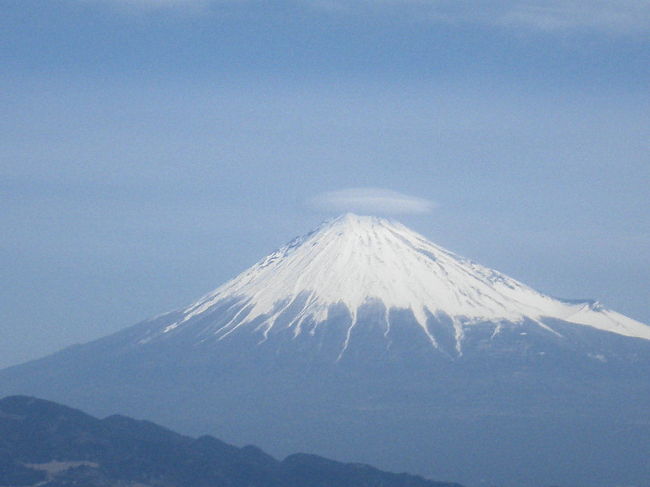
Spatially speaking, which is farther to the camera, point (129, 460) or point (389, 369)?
point (389, 369)

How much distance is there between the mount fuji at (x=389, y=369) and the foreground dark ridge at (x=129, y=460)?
2070 cm

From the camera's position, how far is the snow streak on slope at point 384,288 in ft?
430

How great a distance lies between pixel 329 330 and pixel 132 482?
5550cm

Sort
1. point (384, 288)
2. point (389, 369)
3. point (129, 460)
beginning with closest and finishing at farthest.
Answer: point (129, 460), point (389, 369), point (384, 288)

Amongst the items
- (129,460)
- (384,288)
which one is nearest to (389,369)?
(384,288)

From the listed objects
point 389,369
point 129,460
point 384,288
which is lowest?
point 129,460

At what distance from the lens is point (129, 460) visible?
7369 centimetres

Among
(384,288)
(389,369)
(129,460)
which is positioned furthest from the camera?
(384,288)

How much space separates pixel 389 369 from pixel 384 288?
15.8m

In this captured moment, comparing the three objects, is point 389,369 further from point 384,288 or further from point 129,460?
point 129,460

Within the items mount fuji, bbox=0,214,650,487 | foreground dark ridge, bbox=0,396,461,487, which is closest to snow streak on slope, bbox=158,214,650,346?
mount fuji, bbox=0,214,650,487

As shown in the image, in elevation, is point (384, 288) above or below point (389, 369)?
above

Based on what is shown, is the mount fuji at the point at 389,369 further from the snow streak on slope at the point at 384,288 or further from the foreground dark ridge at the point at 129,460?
the foreground dark ridge at the point at 129,460

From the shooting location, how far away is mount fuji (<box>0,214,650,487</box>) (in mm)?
102500
